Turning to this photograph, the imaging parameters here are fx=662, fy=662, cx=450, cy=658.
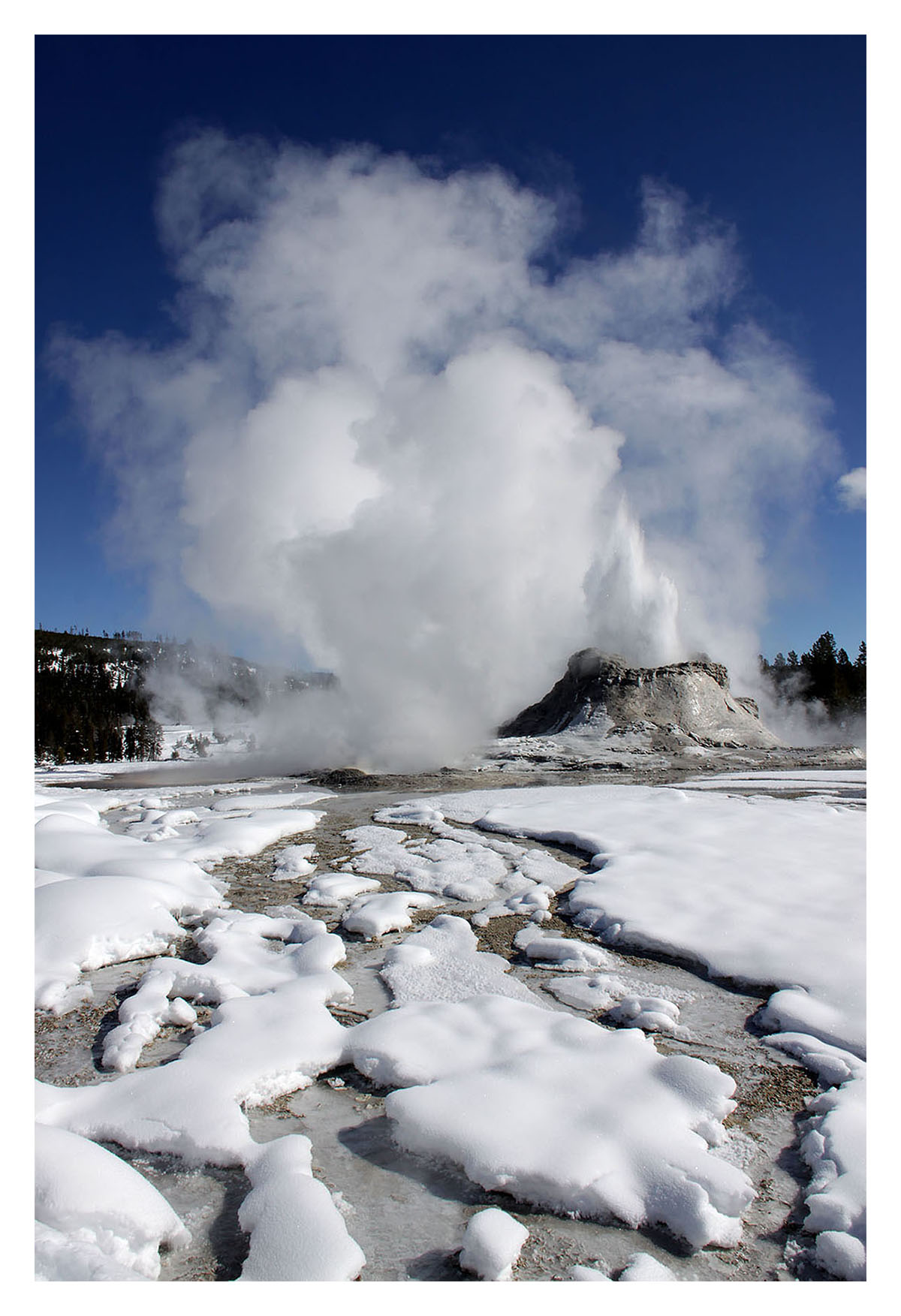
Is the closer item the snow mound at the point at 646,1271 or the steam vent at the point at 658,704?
the snow mound at the point at 646,1271

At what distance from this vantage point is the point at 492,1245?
2129 millimetres

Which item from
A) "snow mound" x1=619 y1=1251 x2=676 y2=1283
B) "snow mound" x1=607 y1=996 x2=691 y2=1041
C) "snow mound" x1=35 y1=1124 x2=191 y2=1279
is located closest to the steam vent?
"snow mound" x1=607 y1=996 x2=691 y2=1041

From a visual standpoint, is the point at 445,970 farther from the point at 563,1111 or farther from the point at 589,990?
the point at 563,1111

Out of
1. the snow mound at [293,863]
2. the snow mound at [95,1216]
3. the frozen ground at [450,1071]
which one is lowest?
the snow mound at [293,863]

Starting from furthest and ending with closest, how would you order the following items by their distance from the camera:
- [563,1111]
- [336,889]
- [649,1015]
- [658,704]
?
[658,704]
[336,889]
[649,1015]
[563,1111]

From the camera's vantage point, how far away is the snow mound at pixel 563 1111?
2381mm

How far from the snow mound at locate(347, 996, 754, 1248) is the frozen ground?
0.01 meters

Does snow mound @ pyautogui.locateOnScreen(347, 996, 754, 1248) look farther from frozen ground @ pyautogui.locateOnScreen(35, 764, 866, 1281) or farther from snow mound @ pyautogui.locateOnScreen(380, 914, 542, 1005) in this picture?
snow mound @ pyautogui.locateOnScreen(380, 914, 542, 1005)

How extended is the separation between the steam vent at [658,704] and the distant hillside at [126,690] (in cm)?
1271

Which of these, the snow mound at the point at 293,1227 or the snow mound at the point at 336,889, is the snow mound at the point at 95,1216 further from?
the snow mound at the point at 336,889

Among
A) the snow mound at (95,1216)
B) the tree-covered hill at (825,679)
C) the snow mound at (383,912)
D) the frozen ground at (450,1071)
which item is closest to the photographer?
the snow mound at (95,1216)

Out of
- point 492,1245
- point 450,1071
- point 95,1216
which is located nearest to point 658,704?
point 450,1071

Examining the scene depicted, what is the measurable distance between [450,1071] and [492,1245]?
101cm

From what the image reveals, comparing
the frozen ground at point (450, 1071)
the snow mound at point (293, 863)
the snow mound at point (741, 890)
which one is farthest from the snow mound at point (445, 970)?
the snow mound at point (293, 863)
